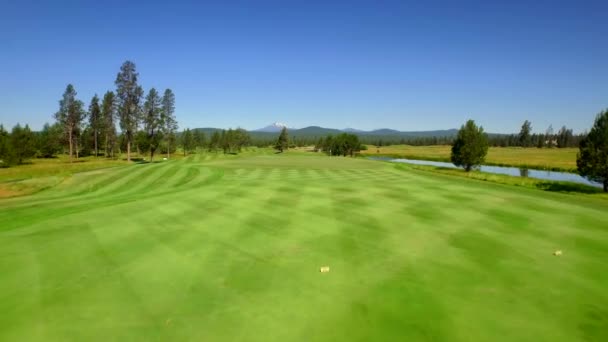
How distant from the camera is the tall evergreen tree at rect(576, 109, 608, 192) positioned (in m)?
36.1

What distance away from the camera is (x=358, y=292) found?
817 centimetres

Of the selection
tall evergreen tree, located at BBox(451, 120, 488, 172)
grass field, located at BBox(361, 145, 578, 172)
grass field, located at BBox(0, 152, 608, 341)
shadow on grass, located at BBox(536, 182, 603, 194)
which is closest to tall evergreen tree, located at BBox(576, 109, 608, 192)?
shadow on grass, located at BBox(536, 182, 603, 194)

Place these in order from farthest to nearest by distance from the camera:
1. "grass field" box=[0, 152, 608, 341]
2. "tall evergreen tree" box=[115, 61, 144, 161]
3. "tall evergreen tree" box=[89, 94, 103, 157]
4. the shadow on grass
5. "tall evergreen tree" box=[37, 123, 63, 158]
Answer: "tall evergreen tree" box=[37, 123, 63, 158], "tall evergreen tree" box=[89, 94, 103, 157], "tall evergreen tree" box=[115, 61, 144, 161], the shadow on grass, "grass field" box=[0, 152, 608, 341]

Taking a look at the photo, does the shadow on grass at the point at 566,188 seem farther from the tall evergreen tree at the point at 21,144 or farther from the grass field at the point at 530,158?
the tall evergreen tree at the point at 21,144

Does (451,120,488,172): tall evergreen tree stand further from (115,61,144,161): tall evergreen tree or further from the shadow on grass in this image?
(115,61,144,161): tall evergreen tree

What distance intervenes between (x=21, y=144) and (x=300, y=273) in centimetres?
9028

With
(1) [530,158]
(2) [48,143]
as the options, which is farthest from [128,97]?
(1) [530,158]

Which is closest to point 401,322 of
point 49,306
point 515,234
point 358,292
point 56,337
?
point 358,292

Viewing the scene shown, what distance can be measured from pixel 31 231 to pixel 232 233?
7717 millimetres

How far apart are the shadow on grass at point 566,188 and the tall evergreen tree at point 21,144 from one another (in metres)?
93.1

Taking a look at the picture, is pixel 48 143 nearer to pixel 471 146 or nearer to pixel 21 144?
pixel 21 144

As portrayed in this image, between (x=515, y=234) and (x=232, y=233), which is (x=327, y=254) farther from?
(x=515, y=234)

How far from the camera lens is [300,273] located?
919 cm

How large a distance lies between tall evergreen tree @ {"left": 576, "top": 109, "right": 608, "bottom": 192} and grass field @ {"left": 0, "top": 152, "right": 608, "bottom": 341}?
27345 millimetres
